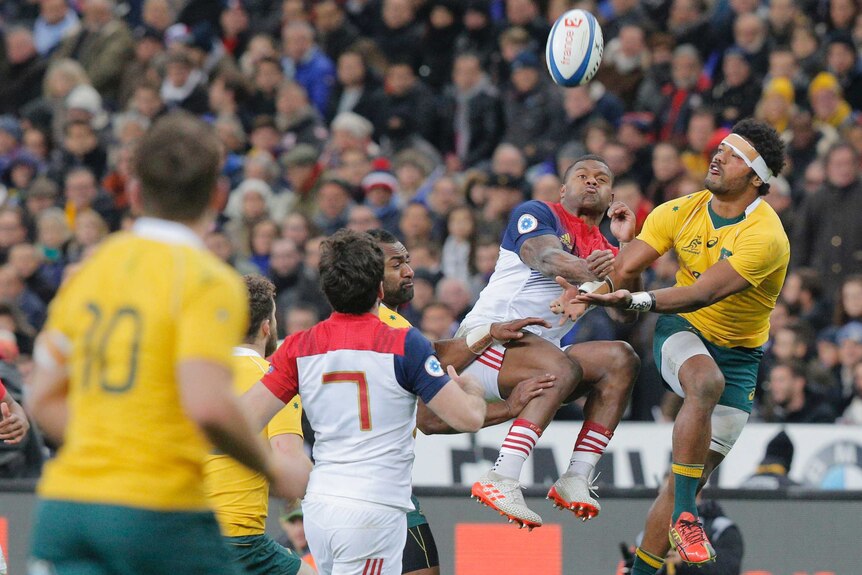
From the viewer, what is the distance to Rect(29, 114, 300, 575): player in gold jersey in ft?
13.2

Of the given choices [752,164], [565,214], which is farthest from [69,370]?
[752,164]

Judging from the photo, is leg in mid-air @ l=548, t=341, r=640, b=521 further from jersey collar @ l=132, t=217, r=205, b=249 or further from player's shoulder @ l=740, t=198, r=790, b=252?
jersey collar @ l=132, t=217, r=205, b=249

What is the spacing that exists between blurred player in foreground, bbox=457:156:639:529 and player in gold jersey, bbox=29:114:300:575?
10.6 feet

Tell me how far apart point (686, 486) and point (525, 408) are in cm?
115

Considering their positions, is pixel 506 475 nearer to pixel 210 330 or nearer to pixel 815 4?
pixel 210 330

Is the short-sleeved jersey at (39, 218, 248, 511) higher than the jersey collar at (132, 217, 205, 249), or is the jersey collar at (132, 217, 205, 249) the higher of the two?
the jersey collar at (132, 217, 205, 249)

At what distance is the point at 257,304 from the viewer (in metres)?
7.11

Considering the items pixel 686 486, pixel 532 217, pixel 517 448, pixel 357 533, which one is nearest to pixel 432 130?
pixel 532 217

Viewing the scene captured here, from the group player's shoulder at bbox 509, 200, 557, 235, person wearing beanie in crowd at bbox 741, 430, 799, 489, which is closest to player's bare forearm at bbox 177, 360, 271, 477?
player's shoulder at bbox 509, 200, 557, 235

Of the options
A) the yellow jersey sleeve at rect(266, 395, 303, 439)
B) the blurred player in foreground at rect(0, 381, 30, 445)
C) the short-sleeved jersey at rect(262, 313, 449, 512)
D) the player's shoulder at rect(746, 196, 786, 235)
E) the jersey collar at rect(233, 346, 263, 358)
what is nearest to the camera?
the short-sleeved jersey at rect(262, 313, 449, 512)

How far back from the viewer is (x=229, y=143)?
16078 mm

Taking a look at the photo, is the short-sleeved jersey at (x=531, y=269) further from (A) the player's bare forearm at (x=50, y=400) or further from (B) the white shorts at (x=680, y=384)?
(A) the player's bare forearm at (x=50, y=400)

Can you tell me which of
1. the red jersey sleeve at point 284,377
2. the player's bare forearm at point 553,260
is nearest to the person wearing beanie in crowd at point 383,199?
the player's bare forearm at point 553,260

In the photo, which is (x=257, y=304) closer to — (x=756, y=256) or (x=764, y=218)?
(x=756, y=256)
